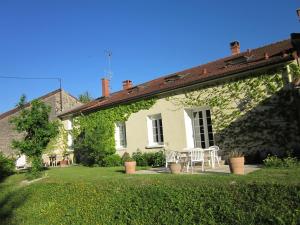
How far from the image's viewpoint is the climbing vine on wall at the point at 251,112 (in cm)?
1245

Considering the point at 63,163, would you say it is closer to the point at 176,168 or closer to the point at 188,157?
the point at 188,157

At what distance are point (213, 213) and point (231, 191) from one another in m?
0.64

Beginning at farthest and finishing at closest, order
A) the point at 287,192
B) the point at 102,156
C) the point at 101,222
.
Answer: the point at 102,156
the point at 101,222
the point at 287,192

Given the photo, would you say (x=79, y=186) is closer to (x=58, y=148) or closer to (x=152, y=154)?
(x=152, y=154)

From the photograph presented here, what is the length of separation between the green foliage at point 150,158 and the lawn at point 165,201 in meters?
5.47

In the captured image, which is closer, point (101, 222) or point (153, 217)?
point (153, 217)

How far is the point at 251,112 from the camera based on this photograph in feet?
43.4

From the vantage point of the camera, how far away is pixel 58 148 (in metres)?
26.3

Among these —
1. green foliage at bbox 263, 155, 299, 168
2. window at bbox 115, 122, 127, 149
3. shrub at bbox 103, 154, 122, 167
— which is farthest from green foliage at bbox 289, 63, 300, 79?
window at bbox 115, 122, 127, 149

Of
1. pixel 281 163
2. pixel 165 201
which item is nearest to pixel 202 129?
pixel 281 163

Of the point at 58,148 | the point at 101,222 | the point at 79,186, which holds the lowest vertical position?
the point at 101,222

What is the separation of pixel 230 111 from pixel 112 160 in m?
7.89

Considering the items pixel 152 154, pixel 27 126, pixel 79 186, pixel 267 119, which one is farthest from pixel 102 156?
pixel 267 119

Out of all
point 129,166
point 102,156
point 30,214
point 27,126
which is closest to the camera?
point 30,214
